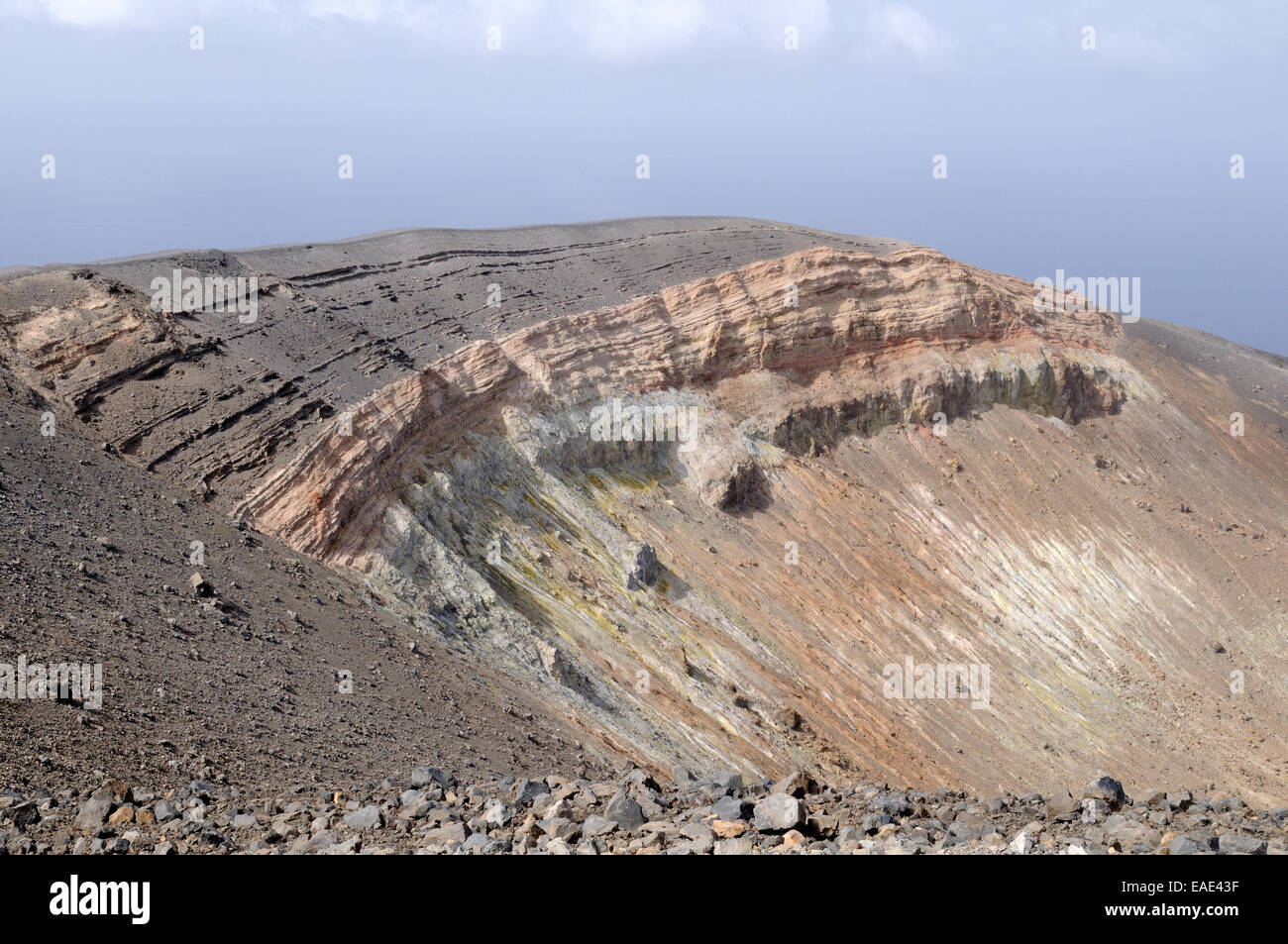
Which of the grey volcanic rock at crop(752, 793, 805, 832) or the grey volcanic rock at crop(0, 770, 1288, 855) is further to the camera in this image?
the grey volcanic rock at crop(752, 793, 805, 832)

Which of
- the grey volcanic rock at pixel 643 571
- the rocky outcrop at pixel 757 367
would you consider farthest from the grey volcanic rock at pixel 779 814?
the grey volcanic rock at pixel 643 571

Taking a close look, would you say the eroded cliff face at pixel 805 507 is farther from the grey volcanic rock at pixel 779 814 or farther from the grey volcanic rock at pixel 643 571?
the grey volcanic rock at pixel 779 814

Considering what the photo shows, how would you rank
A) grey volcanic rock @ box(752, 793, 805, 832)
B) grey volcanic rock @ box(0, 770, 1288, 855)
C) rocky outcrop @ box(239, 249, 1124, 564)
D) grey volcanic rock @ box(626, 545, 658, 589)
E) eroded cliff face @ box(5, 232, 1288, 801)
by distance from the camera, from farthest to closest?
grey volcanic rock @ box(626, 545, 658, 589)
rocky outcrop @ box(239, 249, 1124, 564)
eroded cliff face @ box(5, 232, 1288, 801)
grey volcanic rock @ box(752, 793, 805, 832)
grey volcanic rock @ box(0, 770, 1288, 855)

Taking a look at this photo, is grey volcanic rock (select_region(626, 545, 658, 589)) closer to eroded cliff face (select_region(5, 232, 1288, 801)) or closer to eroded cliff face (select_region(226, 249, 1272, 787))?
eroded cliff face (select_region(5, 232, 1288, 801))

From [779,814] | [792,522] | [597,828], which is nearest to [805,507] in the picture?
[792,522]

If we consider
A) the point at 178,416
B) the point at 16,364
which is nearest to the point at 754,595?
the point at 178,416

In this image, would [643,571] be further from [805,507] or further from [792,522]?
[805,507]

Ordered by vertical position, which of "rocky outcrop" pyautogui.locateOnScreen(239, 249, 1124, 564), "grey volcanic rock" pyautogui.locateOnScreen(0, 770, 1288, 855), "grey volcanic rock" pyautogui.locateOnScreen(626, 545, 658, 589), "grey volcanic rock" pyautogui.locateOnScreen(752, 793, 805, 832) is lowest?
"grey volcanic rock" pyautogui.locateOnScreen(626, 545, 658, 589)

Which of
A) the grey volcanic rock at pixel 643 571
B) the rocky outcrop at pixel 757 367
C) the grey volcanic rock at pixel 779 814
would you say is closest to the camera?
the grey volcanic rock at pixel 779 814

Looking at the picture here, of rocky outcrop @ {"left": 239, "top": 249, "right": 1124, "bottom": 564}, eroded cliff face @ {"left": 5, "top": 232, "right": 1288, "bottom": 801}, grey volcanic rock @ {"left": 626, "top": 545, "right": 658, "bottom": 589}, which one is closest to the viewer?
eroded cliff face @ {"left": 5, "top": 232, "right": 1288, "bottom": 801}

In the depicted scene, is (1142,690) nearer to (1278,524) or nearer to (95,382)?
(1278,524)

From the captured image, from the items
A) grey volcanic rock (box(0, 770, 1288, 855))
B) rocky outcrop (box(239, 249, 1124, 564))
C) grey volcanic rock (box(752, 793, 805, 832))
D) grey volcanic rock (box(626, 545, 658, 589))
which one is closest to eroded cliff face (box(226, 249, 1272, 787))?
rocky outcrop (box(239, 249, 1124, 564))
